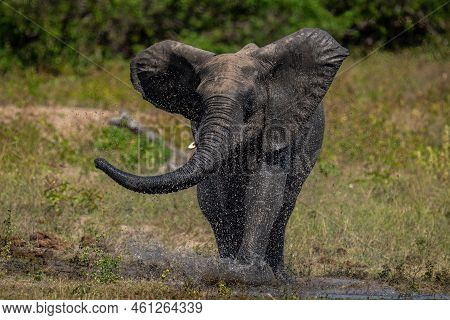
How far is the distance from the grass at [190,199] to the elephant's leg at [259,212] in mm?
362

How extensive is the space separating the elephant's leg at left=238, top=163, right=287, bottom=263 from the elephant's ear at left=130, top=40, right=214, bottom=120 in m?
0.64

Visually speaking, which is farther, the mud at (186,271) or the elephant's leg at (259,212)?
the elephant's leg at (259,212)

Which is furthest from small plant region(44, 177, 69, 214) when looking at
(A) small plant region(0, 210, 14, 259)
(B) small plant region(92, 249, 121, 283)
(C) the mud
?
(B) small plant region(92, 249, 121, 283)

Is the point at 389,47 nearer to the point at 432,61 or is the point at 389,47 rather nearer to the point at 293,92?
the point at 432,61

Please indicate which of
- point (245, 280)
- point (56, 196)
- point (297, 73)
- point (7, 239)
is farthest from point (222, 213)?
point (56, 196)

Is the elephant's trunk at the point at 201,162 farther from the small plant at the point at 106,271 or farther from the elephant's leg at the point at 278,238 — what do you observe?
the elephant's leg at the point at 278,238

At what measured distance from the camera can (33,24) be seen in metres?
18.1

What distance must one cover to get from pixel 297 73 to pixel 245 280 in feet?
5.00

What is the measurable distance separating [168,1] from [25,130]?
5086mm

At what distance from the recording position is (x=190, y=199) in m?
12.1

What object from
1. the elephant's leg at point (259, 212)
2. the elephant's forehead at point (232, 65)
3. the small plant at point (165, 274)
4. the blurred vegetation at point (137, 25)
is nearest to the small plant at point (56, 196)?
the small plant at point (165, 274)

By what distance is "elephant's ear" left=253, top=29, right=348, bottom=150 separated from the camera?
875cm

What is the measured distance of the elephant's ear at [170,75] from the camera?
8781mm

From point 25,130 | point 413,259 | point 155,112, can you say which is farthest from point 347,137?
point 413,259
